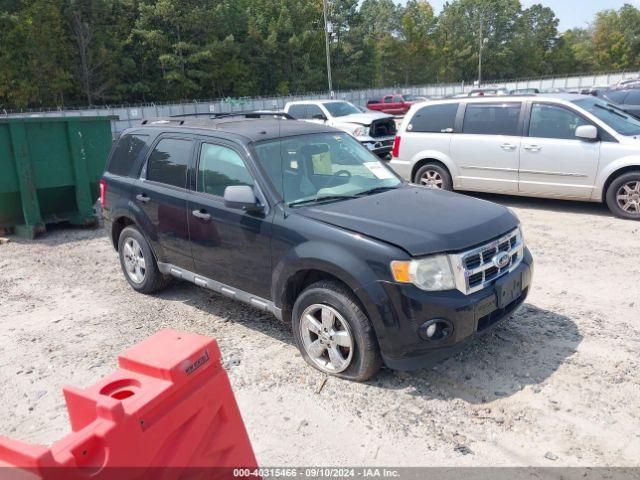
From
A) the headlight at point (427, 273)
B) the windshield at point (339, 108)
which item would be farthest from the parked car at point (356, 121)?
the headlight at point (427, 273)

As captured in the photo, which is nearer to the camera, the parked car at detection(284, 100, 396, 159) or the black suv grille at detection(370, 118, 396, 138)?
the parked car at detection(284, 100, 396, 159)

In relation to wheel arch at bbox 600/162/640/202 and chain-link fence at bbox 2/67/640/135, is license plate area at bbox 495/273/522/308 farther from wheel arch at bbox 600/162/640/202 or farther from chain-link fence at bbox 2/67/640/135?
chain-link fence at bbox 2/67/640/135

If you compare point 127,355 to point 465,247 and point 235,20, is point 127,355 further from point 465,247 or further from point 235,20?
point 235,20

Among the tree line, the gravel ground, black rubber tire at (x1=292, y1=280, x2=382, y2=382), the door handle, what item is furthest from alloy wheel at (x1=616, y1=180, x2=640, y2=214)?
the tree line

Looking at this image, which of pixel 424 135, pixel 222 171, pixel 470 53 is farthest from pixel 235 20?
pixel 222 171

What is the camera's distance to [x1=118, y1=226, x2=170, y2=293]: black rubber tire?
5570mm

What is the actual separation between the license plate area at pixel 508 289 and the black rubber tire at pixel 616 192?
4.85m

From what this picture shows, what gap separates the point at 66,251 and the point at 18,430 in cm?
466

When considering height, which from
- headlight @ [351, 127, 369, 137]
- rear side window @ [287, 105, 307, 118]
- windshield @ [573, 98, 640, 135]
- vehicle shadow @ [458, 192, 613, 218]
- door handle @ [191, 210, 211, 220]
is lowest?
vehicle shadow @ [458, 192, 613, 218]

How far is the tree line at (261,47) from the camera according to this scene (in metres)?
43.6

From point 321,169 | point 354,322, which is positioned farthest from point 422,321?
point 321,169

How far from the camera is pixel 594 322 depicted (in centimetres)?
467

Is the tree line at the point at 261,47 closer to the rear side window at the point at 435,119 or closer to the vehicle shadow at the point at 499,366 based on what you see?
the rear side window at the point at 435,119

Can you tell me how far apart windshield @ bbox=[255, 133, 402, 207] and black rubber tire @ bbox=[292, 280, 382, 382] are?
77 centimetres
